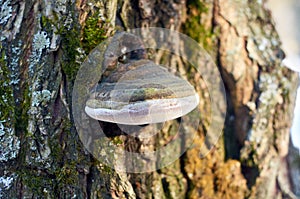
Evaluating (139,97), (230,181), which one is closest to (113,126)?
(139,97)

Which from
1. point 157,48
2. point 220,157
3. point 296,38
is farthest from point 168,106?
point 296,38

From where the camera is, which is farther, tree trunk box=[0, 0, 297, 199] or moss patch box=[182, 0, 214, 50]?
moss patch box=[182, 0, 214, 50]

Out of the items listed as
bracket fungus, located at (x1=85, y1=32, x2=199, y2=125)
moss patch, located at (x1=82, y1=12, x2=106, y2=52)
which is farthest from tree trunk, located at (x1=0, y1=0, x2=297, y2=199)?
bracket fungus, located at (x1=85, y1=32, x2=199, y2=125)

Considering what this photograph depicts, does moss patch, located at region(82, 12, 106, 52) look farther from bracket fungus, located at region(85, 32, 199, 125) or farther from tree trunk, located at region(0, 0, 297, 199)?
bracket fungus, located at region(85, 32, 199, 125)

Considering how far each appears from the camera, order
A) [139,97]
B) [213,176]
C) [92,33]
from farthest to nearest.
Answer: [213,176] → [92,33] → [139,97]

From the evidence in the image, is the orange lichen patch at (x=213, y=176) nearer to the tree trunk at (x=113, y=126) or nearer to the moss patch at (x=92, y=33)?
the tree trunk at (x=113, y=126)

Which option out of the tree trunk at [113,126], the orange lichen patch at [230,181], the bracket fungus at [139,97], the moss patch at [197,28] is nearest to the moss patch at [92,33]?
the tree trunk at [113,126]

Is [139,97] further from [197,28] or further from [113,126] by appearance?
[197,28]
